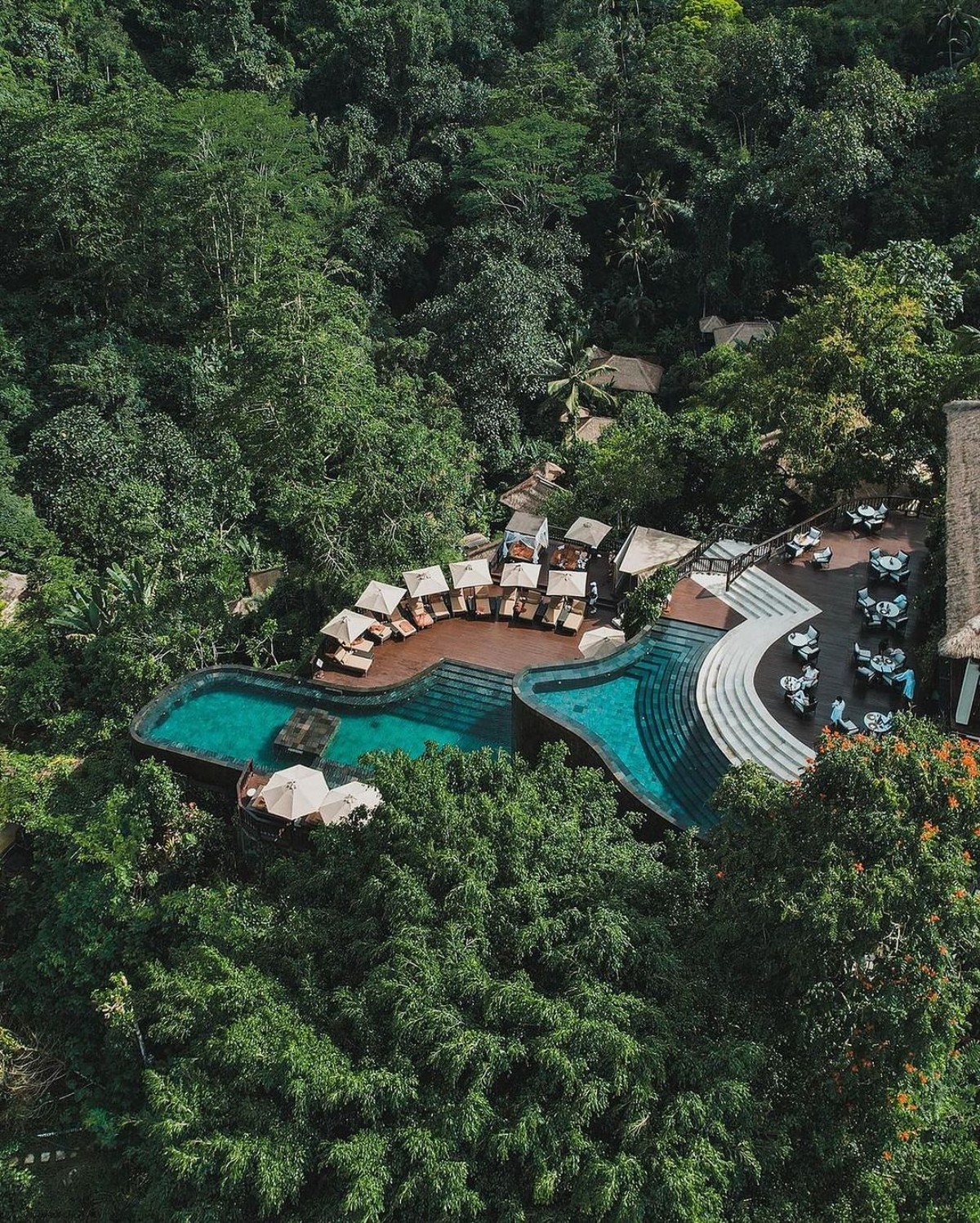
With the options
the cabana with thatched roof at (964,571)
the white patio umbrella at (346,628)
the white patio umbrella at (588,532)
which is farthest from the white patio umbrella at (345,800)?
the white patio umbrella at (588,532)

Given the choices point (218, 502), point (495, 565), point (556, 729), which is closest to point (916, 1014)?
point (556, 729)

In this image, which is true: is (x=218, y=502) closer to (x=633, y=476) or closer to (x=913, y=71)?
(x=633, y=476)

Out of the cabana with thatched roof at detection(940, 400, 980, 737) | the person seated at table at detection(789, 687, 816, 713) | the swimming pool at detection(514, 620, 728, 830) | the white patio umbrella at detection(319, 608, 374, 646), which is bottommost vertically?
the white patio umbrella at detection(319, 608, 374, 646)

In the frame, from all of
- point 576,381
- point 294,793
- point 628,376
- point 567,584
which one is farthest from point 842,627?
point 628,376

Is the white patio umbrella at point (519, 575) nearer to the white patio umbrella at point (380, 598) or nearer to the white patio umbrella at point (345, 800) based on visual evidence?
the white patio umbrella at point (380, 598)

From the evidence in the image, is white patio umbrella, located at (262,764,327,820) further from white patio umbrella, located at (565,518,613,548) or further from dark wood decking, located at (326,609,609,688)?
white patio umbrella, located at (565,518,613,548)

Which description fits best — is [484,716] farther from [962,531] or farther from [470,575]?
[962,531]

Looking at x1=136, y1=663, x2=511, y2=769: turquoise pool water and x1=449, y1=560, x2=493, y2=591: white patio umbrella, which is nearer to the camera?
x1=136, y1=663, x2=511, y2=769: turquoise pool water

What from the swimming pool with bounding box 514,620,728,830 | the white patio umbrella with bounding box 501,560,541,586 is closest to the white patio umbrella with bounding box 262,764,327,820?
the swimming pool with bounding box 514,620,728,830
